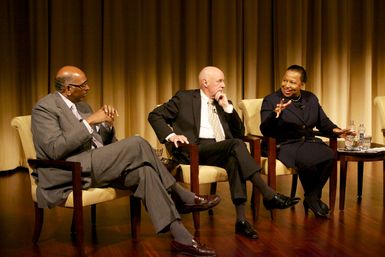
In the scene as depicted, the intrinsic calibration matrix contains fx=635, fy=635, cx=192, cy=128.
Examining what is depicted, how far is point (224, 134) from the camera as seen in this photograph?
15.1 ft

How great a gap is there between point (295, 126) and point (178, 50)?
241cm

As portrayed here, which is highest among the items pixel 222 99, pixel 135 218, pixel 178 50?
pixel 178 50

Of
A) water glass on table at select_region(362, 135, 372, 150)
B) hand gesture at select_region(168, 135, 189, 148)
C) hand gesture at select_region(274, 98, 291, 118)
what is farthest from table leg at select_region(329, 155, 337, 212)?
hand gesture at select_region(168, 135, 189, 148)

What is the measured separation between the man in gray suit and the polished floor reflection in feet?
0.80

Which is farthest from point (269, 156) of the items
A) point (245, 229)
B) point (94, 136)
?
point (94, 136)

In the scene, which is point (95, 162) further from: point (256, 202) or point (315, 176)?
point (315, 176)

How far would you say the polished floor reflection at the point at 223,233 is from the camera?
388 cm

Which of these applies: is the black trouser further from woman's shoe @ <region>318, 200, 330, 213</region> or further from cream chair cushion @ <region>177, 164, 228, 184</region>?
cream chair cushion @ <region>177, 164, 228, 184</region>

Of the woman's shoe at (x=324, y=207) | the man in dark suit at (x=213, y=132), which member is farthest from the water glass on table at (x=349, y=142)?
the man in dark suit at (x=213, y=132)

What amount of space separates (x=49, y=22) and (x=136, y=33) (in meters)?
0.90

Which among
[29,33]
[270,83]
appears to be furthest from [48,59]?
[270,83]

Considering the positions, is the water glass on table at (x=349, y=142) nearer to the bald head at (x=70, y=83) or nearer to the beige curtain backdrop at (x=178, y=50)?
the bald head at (x=70, y=83)

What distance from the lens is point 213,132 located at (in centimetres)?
459

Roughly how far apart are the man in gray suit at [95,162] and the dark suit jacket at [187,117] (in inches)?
24.2
